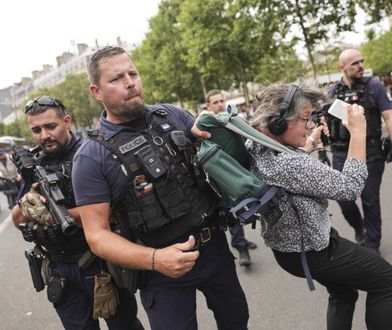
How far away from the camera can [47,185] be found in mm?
2398

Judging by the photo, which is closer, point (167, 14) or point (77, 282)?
point (77, 282)

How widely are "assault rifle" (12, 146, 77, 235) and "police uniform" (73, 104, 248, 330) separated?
34cm

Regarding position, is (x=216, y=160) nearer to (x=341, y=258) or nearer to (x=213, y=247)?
(x=213, y=247)

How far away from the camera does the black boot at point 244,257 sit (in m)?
4.45

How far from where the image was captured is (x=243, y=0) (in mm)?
10977

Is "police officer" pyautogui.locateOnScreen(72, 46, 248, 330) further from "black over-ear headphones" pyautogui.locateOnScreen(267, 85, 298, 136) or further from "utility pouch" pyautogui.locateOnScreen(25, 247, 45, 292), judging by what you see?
"utility pouch" pyautogui.locateOnScreen(25, 247, 45, 292)

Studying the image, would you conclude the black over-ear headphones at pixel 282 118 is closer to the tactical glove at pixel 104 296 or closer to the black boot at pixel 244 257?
the tactical glove at pixel 104 296

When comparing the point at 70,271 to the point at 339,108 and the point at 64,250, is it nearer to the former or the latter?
the point at 64,250

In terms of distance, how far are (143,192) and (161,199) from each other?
0.10m

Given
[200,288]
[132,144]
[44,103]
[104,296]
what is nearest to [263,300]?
[200,288]

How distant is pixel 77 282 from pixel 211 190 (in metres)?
1.12

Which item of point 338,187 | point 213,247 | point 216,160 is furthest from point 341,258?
point 216,160

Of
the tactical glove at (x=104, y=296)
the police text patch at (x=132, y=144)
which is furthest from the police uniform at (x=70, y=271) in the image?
the police text patch at (x=132, y=144)

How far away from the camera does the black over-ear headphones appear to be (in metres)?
2.00
